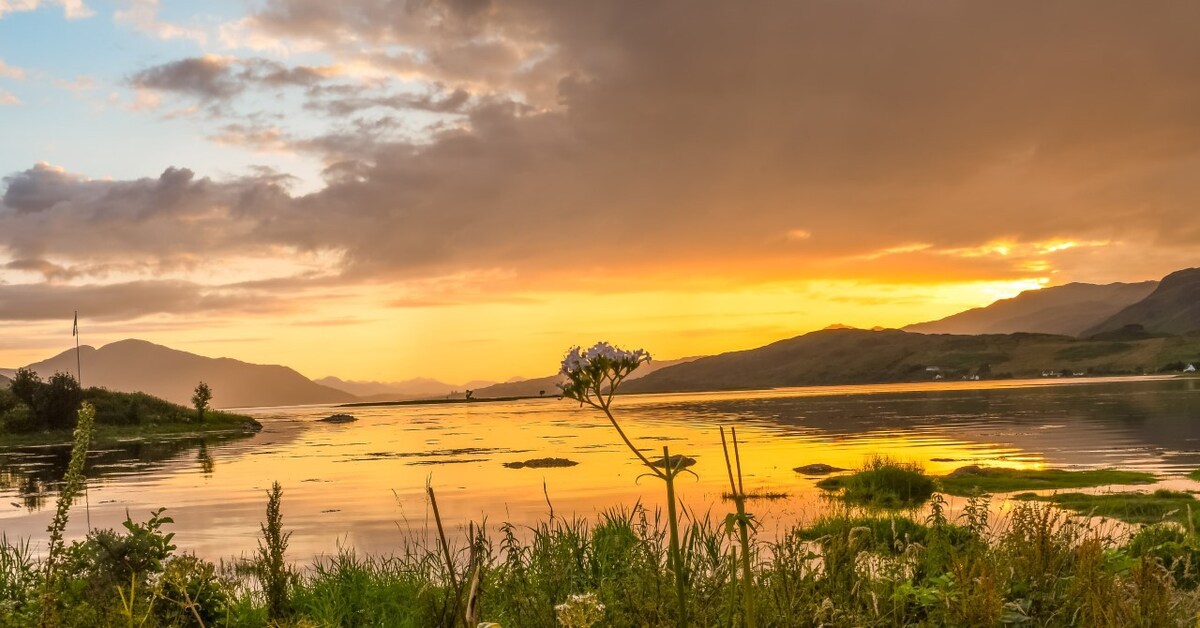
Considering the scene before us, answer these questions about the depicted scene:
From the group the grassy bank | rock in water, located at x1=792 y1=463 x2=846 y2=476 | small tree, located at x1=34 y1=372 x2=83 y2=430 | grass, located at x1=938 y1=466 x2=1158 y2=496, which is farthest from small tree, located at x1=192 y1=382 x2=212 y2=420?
grass, located at x1=938 y1=466 x2=1158 y2=496

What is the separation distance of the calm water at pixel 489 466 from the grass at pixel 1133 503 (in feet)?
15.0

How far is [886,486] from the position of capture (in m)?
27.3

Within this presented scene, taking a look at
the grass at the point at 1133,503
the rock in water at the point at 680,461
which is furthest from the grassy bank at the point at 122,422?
the grass at the point at 1133,503

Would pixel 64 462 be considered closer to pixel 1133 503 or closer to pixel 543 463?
pixel 543 463

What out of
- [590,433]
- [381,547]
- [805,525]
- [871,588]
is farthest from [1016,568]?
[590,433]

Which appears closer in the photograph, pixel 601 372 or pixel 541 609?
pixel 601 372

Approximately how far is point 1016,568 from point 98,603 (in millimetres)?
8776

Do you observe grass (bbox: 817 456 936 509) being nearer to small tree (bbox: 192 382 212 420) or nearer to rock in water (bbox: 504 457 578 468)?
rock in water (bbox: 504 457 578 468)

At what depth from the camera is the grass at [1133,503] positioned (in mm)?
19672

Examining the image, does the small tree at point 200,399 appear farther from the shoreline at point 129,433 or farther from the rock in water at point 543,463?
the rock in water at point 543,463

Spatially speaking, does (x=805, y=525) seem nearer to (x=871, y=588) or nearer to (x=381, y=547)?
(x=381, y=547)

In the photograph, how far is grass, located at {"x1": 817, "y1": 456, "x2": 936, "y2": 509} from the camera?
25625 mm

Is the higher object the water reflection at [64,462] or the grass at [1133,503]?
the water reflection at [64,462]

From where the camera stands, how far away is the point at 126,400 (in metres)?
84.9
